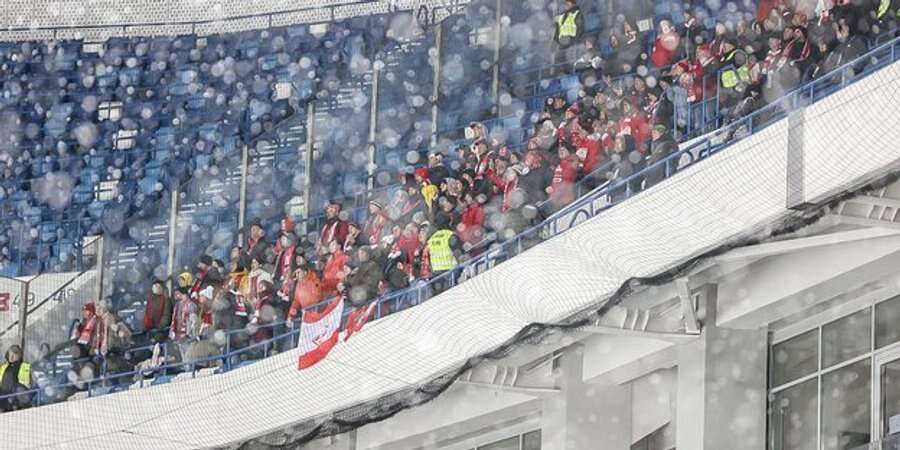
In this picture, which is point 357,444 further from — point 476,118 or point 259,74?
point 259,74

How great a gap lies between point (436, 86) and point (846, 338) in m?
7.25

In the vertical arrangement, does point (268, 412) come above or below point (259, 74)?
below

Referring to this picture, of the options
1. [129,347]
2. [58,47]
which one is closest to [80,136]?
[58,47]

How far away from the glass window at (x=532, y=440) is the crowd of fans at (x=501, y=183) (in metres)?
1.37

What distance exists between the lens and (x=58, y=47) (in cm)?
2133

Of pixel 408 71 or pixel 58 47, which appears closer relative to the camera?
pixel 408 71

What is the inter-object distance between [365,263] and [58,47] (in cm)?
1028

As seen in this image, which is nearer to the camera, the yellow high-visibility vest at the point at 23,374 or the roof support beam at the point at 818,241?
the roof support beam at the point at 818,241

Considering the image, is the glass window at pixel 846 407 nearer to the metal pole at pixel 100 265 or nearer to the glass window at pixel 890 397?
the glass window at pixel 890 397

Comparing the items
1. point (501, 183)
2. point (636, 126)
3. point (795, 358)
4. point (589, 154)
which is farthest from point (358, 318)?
point (795, 358)

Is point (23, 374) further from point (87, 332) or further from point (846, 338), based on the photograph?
point (846, 338)

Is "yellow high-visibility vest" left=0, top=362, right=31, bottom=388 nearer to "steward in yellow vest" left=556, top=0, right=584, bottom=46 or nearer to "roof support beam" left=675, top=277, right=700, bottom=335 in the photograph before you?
"steward in yellow vest" left=556, top=0, right=584, bottom=46

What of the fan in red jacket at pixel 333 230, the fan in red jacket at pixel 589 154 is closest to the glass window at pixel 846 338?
the fan in red jacket at pixel 589 154

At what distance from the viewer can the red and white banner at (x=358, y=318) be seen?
Result: 37.9 ft
